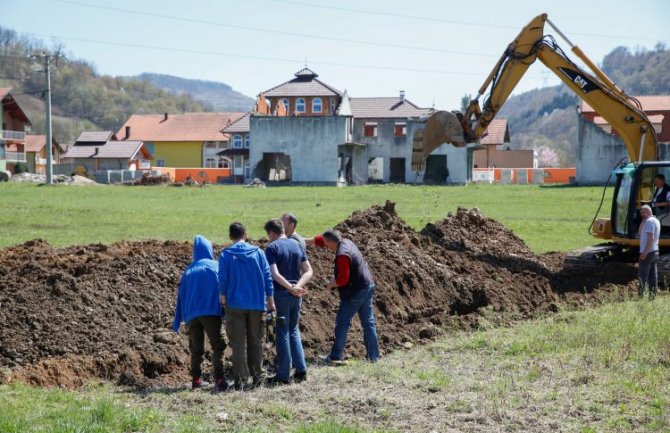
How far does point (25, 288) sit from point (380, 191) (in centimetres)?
4123

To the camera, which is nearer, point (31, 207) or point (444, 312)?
point (444, 312)

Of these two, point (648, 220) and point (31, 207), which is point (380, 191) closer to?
point (31, 207)

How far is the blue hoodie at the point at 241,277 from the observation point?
9.75 meters

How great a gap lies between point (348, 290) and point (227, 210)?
23990 mm

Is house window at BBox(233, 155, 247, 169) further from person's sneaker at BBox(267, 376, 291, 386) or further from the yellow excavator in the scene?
person's sneaker at BBox(267, 376, 291, 386)

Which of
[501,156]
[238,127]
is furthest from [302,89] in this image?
[501,156]

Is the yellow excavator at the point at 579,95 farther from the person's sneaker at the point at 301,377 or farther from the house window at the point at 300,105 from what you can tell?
the house window at the point at 300,105

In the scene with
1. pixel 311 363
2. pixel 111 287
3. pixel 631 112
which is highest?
pixel 631 112

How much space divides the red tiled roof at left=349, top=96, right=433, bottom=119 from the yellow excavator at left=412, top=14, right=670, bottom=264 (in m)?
53.9

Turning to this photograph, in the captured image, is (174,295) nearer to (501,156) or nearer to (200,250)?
(200,250)

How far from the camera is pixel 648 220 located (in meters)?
16.0

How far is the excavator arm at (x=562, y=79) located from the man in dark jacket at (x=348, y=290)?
919cm

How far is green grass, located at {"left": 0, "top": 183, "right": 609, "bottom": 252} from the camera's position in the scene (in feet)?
84.3

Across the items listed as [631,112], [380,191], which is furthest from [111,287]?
[380,191]
